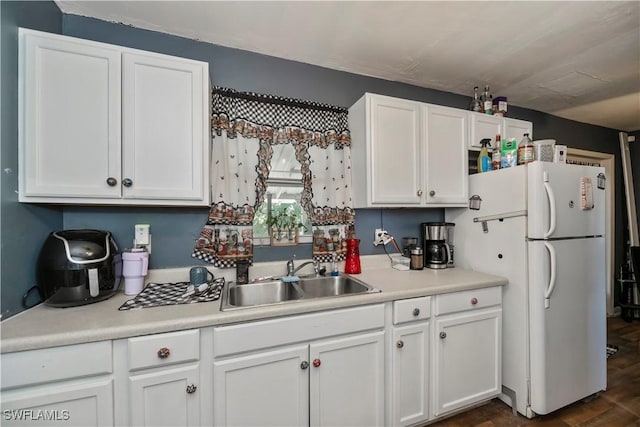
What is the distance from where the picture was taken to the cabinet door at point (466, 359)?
1.62 m

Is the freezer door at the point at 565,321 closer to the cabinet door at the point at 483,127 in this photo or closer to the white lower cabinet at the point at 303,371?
the cabinet door at the point at 483,127

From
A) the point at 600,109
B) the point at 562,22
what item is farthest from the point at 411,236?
the point at 600,109

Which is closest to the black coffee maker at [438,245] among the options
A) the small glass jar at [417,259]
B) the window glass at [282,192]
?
the small glass jar at [417,259]

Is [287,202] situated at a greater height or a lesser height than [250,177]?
lesser

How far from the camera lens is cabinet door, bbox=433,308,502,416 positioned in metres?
1.62

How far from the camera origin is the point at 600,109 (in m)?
2.88

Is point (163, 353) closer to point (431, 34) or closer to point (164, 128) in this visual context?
point (164, 128)

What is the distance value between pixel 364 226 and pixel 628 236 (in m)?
3.86

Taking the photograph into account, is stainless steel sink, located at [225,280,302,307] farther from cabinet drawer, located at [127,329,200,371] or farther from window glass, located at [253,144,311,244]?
cabinet drawer, located at [127,329,200,371]

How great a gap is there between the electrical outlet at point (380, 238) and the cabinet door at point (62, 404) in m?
1.74

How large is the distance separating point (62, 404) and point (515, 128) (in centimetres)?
324

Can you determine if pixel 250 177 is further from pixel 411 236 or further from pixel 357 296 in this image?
pixel 411 236

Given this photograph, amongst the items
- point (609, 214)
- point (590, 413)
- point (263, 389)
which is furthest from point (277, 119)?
point (609, 214)

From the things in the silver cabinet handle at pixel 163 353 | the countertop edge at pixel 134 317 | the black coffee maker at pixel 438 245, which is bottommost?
the silver cabinet handle at pixel 163 353
